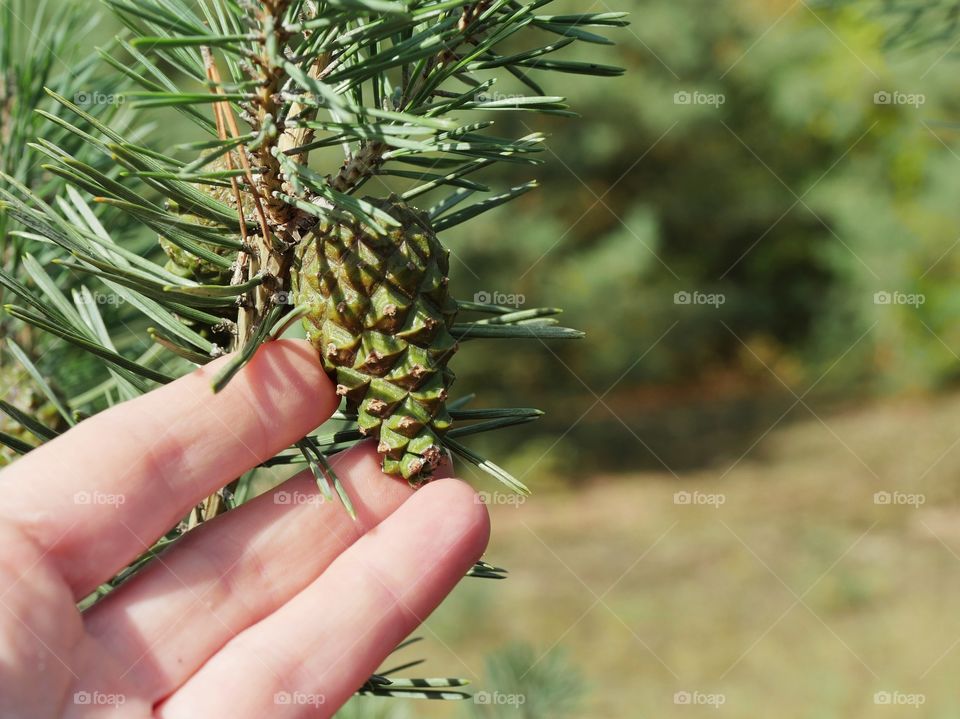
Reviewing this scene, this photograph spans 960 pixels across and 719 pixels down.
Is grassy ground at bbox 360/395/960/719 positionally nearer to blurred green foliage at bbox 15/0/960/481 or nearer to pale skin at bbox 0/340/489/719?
blurred green foliage at bbox 15/0/960/481

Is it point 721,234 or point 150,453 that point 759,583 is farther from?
point 150,453

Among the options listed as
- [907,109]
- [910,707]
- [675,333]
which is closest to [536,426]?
[675,333]

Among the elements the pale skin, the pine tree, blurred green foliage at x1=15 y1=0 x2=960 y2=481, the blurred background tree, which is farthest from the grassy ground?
the pine tree

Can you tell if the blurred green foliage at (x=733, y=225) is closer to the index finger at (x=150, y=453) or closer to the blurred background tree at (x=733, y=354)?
the blurred background tree at (x=733, y=354)

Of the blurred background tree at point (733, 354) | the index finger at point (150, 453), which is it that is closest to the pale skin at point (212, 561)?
the index finger at point (150, 453)

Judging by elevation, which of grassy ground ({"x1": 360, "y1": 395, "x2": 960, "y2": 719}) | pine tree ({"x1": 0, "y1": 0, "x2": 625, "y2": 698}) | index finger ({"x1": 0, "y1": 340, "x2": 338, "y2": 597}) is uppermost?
pine tree ({"x1": 0, "y1": 0, "x2": 625, "y2": 698})
